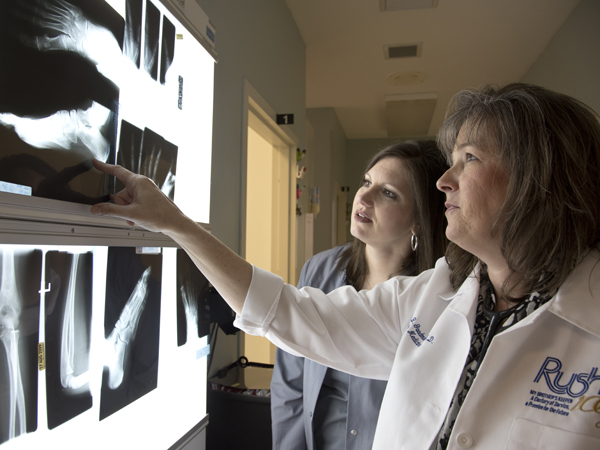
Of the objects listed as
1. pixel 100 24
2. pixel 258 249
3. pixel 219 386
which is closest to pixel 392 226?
pixel 219 386

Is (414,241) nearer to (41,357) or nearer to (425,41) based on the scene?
(41,357)

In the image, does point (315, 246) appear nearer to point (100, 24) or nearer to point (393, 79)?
point (393, 79)

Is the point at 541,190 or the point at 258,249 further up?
the point at 541,190

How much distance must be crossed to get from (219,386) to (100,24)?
4.08 ft

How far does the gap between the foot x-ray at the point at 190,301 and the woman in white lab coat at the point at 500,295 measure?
25 centimetres

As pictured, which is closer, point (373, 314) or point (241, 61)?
Result: point (373, 314)

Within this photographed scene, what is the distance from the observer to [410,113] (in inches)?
207

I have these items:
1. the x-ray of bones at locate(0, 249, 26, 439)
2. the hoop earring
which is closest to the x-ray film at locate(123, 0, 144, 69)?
the x-ray of bones at locate(0, 249, 26, 439)

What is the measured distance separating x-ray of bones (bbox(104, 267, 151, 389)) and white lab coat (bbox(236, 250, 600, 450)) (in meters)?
0.25

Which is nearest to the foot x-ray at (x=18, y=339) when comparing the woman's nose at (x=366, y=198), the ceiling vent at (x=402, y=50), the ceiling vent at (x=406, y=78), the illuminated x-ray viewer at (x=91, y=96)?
the illuminated x-ray viewer at (x=91, y=96)

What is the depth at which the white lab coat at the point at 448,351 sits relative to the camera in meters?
0.72

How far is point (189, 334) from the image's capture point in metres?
1.19

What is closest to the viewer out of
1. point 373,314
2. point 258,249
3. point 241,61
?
point 373,314

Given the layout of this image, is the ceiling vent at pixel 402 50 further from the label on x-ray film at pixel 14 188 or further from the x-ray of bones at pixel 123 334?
the label on x-ray film at pixel 14 188
